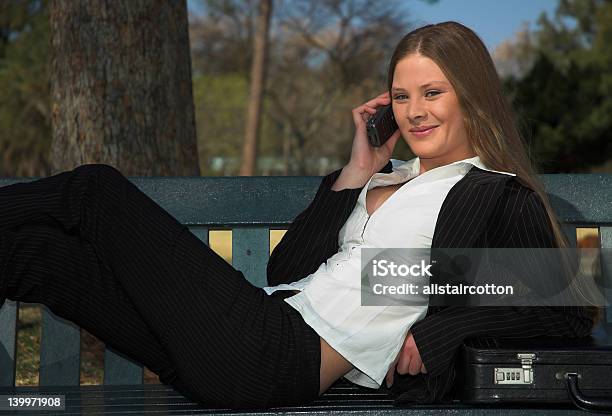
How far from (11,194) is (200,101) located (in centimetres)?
3188

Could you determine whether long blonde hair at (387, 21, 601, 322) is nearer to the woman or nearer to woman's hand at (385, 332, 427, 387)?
the woman

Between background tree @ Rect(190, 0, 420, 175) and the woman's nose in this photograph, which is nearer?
the woman's nose

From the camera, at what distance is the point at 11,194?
8.49ft

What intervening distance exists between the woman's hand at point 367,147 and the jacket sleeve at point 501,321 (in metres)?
0.66

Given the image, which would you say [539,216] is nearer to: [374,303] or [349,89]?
[374,303]

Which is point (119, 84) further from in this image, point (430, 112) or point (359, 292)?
point (359, 292)

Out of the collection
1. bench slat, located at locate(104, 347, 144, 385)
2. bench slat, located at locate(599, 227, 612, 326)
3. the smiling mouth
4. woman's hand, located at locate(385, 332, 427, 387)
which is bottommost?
woman's hand, located at locate(385, 332, 427, 387)

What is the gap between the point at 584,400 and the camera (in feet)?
7.91

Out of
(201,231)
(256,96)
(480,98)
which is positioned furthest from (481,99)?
(256,96)

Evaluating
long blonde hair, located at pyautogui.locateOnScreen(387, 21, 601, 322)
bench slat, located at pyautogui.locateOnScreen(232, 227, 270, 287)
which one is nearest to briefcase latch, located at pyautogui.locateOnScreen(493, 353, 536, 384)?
long blonde hair, located at pyautogui.locateOnScreen(387, 21, 601, 322)

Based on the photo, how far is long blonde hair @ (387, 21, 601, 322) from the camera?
2.82 metres

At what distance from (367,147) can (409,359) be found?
89cm

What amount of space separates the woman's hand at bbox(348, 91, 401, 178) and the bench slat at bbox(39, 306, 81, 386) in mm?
1254

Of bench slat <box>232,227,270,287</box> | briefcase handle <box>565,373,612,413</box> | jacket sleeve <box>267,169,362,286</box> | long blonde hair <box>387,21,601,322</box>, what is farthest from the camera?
bench slat <box>232,227,270,287</box>
